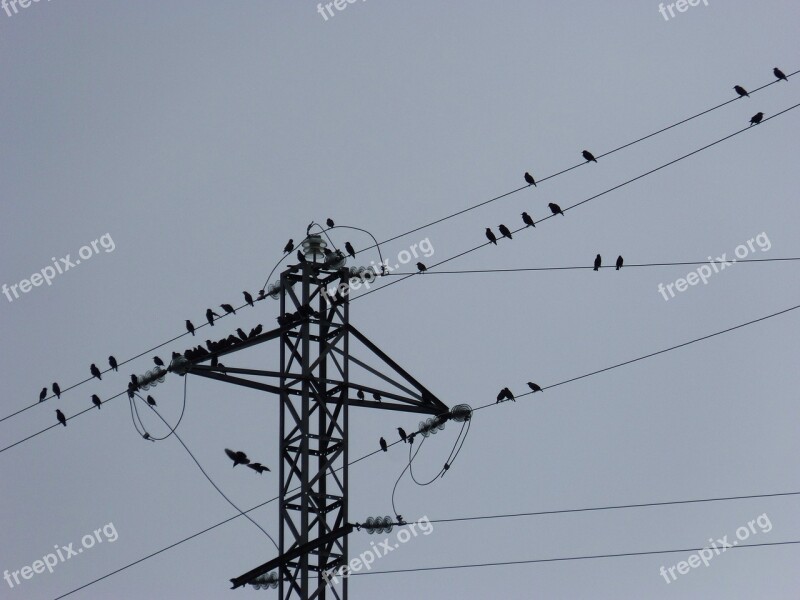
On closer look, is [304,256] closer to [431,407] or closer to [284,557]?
[431,407]

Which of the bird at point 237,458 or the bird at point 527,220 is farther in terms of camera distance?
the bird at point 527,220

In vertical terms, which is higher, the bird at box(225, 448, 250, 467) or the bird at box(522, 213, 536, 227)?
the bird at box(522, 213, 536, 227)

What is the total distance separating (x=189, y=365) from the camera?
63.7ft

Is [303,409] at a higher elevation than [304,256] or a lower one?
lower

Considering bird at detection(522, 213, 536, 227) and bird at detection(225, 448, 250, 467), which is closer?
bird at detection(225, 448, 250, 467)

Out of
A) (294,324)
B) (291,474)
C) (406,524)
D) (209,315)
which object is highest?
(209,315)

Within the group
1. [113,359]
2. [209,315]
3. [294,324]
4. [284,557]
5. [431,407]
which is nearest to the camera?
[284,557]

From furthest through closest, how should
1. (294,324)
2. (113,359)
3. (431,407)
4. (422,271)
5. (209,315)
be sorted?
(113,359) < (209,315) < (422,271) < (431,407) < (294,324)

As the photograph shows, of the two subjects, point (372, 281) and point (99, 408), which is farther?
point (99, 408)

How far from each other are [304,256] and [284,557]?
4338mm

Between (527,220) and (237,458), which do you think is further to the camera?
(527,220)

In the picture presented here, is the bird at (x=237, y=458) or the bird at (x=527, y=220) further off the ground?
the bird at (x=527, y=220)

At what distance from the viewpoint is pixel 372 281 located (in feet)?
66.7

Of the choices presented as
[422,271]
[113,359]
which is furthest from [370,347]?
[113,359]
